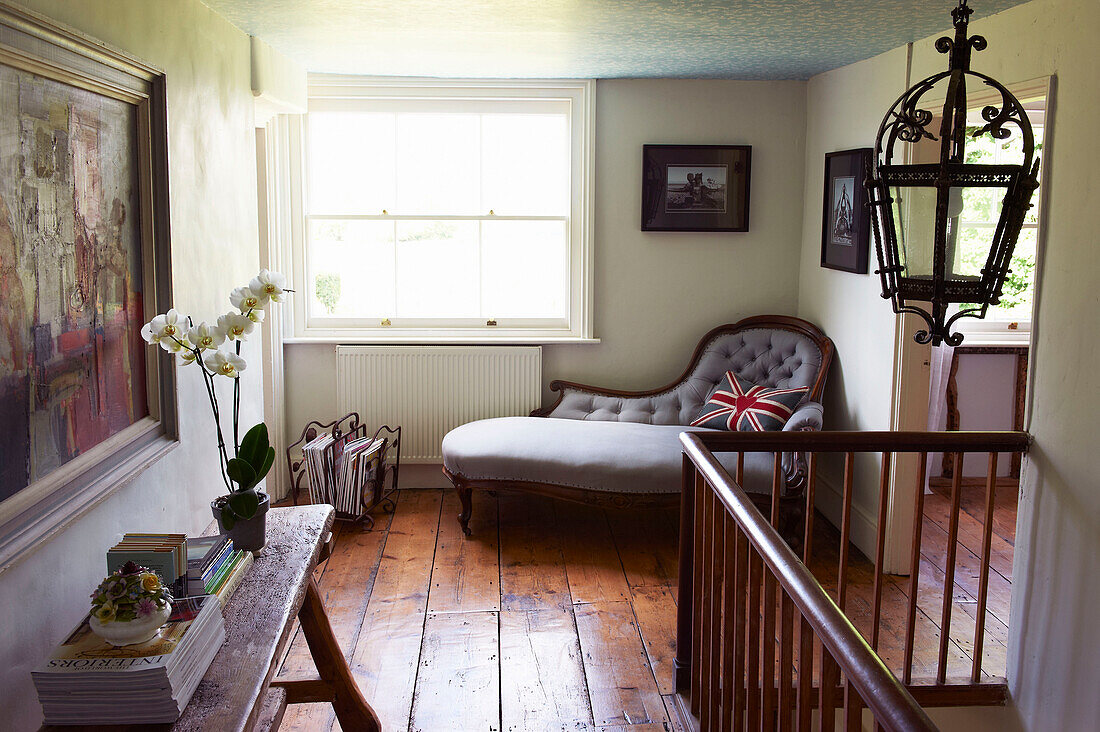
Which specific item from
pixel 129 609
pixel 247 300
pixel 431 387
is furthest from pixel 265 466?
pixel 431 387

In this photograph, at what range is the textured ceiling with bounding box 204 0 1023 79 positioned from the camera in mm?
3133

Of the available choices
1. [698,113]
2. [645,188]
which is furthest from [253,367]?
[698,113]

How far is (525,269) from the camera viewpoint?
5.24m

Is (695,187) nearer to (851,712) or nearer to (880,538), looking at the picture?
(880,538)

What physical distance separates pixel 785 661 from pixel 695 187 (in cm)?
363

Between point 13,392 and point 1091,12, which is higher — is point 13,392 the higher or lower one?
the lower one

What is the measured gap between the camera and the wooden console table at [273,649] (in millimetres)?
1730

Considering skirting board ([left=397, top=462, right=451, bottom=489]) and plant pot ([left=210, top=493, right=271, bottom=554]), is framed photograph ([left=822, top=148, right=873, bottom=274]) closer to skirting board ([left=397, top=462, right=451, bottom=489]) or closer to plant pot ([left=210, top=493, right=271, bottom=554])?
skirting board ([left=397, top=462, right=451, bottom=489])

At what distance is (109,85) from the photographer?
2.28 m

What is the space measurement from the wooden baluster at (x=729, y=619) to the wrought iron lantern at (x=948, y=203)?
68cm

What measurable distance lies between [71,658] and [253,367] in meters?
2.12

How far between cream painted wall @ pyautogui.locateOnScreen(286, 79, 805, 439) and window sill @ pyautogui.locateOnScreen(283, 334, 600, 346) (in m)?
0.06

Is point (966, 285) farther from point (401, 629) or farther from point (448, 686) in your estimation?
point (401, 629)

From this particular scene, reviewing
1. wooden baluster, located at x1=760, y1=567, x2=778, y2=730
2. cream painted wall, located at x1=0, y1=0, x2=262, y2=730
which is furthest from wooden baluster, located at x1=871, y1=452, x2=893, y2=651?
cream painted wall, located at x1=0, y1=0, x2=262, y2=730
